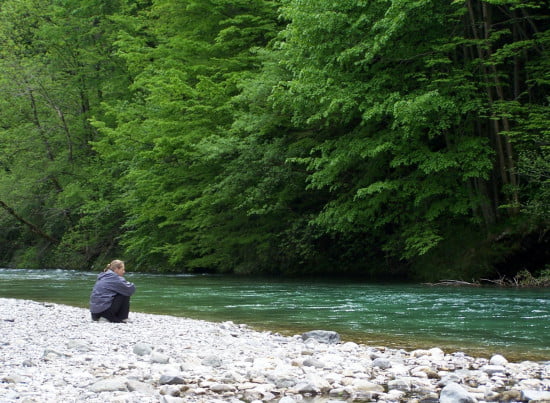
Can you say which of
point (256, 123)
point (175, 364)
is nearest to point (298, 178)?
point (256, 123)

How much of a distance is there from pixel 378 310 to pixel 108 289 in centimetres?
456

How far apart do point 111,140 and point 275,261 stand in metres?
13.4

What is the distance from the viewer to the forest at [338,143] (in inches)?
634

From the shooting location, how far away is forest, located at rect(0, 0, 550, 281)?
16.1m

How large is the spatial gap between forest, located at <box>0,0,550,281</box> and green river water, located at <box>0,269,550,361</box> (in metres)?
2.29

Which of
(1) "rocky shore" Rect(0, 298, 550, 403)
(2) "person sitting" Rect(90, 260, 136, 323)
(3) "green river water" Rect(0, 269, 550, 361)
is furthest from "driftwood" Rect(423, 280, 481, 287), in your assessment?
(2) "person sitting" Rect(90, 260, 136, 323)

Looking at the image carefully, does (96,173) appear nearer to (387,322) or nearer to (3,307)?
(3,307)

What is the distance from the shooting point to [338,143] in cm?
1805

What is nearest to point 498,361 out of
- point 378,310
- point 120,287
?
point 378,310

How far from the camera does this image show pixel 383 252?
20.9m

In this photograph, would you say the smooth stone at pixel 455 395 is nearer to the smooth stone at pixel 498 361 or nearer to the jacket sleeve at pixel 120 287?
the smooth stone at pixel 498 361

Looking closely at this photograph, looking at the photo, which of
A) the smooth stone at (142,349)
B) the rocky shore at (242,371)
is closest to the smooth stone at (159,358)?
the rocky shore at (242,371)

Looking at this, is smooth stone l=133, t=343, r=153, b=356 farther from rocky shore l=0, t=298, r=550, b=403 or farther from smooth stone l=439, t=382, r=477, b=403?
smooth stone l=439, t=382, r=477, b=403

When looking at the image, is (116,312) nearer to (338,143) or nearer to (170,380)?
(170,380)
